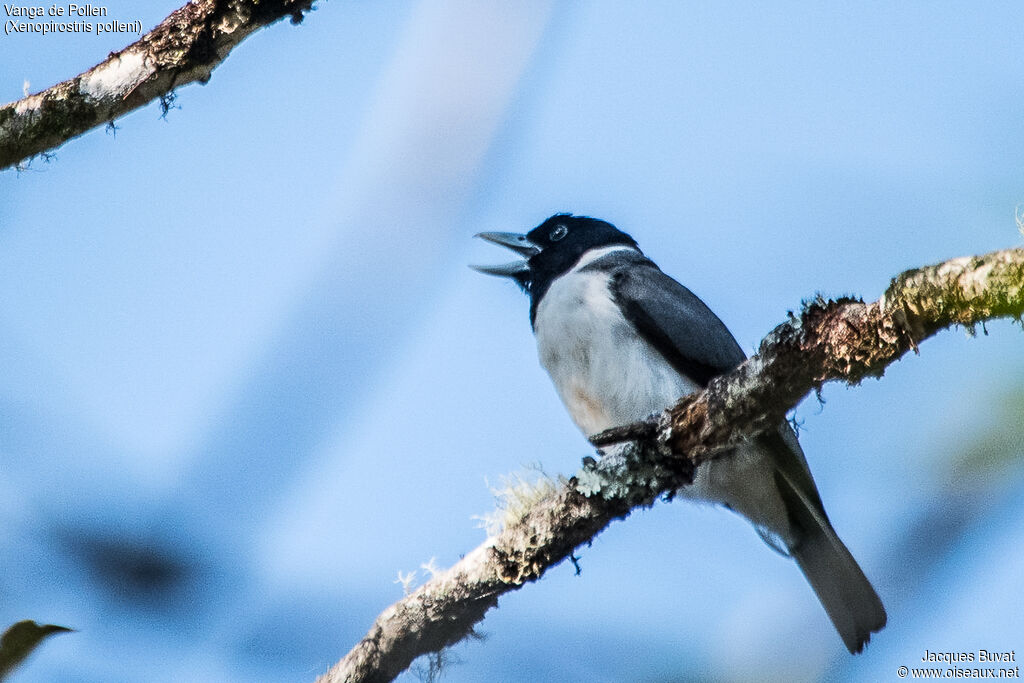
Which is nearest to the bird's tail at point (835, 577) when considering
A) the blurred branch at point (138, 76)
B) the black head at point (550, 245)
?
the black head at point (550, 245)

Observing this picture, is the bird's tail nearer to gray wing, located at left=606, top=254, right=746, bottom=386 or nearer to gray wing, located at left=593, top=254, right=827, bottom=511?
gray wing, located at left=593, top=254, right=827, bottom=511

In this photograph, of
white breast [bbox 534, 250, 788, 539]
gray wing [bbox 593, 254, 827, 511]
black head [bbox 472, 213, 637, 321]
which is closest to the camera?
gray wing [bbox 593, 254, 827, 511]

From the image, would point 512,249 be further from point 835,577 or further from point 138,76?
point 138,76

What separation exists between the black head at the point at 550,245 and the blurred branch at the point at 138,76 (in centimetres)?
274

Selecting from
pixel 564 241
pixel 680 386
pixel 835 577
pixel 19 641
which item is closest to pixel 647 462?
pixel 680 386

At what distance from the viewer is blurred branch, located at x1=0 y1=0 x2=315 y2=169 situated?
3355mm

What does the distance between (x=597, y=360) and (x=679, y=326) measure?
0.39m

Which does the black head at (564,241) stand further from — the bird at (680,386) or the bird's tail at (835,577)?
the bird's tail at (835,577)

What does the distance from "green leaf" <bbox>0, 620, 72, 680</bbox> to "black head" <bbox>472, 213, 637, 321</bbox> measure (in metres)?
4.47

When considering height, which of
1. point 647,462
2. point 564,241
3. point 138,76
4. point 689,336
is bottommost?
point 647,462

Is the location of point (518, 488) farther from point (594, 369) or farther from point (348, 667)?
point (594, 369)

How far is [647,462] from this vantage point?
3.43 m

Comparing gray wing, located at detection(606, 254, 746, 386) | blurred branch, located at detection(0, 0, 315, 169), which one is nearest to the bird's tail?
gray wing, located at detection(606, 254, 746, 386)

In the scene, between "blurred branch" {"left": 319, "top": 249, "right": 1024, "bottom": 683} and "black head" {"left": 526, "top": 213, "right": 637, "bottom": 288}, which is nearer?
"blurred branch" {"left": 319, "top": 249, "right": 1024, "bottom": 683}
